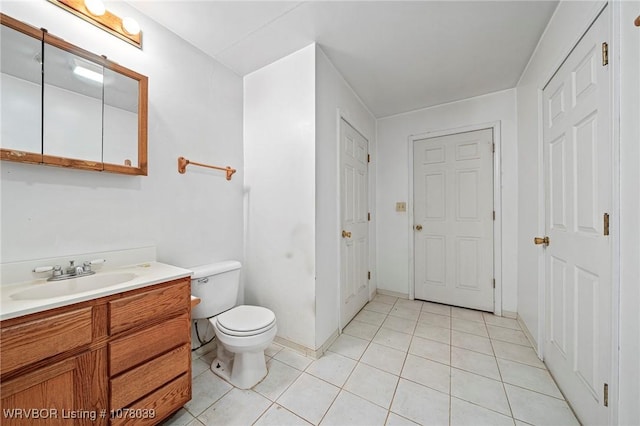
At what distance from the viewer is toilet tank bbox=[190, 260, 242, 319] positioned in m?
1.55

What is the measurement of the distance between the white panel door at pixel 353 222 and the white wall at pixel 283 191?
457mm

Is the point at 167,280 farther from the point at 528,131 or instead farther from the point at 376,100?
the point at 528,131

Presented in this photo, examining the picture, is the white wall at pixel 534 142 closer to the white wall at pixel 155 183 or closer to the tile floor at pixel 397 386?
the tile floor at pixel 397 386

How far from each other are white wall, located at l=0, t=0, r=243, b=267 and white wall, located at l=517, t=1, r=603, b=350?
2256 millimetres

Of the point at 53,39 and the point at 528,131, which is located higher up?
the point at 53,39

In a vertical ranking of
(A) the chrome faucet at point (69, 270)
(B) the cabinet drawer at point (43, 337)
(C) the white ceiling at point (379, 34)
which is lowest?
(B) the cabinet drawer at point (43, 337)

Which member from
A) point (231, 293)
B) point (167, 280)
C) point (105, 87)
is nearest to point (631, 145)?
point (167, 280)

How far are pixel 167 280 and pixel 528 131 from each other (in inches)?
112

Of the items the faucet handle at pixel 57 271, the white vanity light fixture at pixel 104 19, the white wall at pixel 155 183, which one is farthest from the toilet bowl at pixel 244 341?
the white vanity light fixture at pixel 104 19

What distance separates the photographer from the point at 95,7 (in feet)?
4.04

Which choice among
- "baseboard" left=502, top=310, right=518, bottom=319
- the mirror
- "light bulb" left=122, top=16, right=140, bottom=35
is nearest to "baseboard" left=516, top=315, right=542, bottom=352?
"baseboard" left=502, top=310, right=518, bottom=319

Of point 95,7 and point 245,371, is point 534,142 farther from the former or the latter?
point 95,7

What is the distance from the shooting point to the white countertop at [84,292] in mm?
758

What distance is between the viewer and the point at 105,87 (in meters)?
1.31
